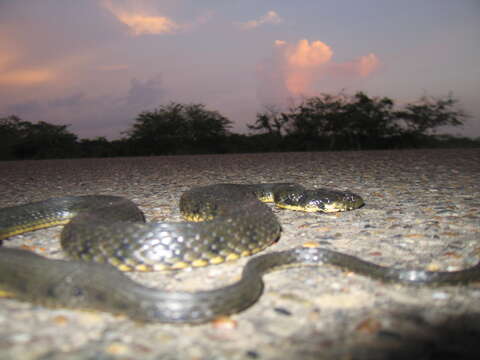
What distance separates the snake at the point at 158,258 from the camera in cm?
197

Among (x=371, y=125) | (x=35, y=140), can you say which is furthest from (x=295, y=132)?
(x=35, y=140)

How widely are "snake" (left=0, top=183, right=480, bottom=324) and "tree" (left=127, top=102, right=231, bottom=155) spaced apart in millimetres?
24919

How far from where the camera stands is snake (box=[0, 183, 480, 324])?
1972mm

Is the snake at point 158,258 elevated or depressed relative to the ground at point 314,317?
elevated

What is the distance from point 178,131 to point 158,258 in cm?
2891

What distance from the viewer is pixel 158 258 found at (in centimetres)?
269

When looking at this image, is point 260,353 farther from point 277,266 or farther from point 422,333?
point 277,266

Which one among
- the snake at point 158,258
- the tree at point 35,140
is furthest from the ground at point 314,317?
the tree at point 35,140

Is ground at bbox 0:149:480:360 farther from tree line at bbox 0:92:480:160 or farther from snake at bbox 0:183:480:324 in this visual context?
tree line at bbox 0:92:480:160

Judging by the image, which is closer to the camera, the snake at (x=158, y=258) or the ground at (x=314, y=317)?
the ground at (x=314, y=317)

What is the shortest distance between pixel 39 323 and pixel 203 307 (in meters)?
0.87

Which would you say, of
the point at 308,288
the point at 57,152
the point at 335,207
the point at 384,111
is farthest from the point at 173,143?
the point at 308,288

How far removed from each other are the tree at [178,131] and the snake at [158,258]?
24.9 m

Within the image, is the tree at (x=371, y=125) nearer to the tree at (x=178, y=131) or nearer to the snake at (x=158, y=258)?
the tree at (x=178, y=131)
